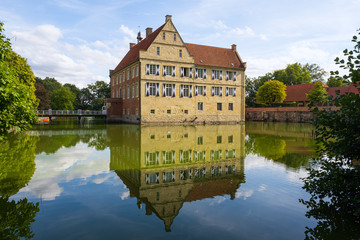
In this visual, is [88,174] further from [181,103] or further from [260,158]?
[181,103]

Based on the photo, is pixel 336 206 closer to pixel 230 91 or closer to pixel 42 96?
pixel 230 91

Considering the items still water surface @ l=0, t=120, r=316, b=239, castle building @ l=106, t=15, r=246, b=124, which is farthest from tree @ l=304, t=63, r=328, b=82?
still water surface @ l=0, t=120, r=316, b=239

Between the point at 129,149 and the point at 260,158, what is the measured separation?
6567mm

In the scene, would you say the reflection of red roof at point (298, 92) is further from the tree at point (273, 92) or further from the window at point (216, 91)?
the window at point (216, 91)

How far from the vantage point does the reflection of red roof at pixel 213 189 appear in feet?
22.2

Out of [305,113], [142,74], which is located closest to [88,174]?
[142,74]

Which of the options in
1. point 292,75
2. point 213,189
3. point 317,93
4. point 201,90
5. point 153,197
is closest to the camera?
point 153,197

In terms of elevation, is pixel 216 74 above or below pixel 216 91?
above

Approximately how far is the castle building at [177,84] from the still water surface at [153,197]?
23.9 meters

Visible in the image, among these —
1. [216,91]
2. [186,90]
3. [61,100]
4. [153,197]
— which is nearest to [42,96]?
[61,100]

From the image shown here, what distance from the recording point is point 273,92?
56.1 meters

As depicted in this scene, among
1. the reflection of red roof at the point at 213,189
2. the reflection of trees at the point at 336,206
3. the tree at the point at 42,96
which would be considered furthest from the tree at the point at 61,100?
the reflection of trees at the point at 336,206

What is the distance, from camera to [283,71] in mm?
67938

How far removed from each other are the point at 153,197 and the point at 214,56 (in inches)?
1478
